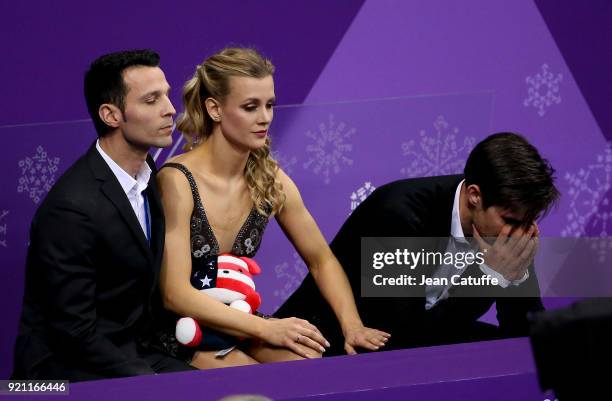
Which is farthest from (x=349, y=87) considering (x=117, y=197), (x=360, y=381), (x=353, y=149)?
(x=360, y=381)

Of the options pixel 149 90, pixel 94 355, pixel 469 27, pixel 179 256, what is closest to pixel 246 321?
pixel 179 256

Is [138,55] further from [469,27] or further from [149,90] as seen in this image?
[469,27]

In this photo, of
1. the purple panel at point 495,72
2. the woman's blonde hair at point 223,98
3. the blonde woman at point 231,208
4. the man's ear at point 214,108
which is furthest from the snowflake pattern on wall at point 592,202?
the man's ear at point 214,108

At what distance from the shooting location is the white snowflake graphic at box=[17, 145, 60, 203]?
383 cm

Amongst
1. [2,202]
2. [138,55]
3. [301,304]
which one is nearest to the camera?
[138,55]

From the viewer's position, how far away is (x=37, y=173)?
3.86 meters

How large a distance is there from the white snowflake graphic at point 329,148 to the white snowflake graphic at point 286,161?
0.22 ft

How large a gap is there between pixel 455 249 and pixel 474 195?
23 cm

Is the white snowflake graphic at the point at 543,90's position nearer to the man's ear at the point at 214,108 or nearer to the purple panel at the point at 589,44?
the purple panel at the point at 589,44

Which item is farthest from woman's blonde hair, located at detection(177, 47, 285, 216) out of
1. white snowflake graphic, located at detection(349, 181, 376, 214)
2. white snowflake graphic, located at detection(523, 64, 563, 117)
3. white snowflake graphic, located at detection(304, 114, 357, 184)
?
white snowflake graphic, located at detection(523, 64, 563, 117)

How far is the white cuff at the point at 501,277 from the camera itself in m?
3.43

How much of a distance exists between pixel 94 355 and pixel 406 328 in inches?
41.1

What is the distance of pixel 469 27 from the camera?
186 inches

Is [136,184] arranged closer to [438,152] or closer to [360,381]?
[360,381]
